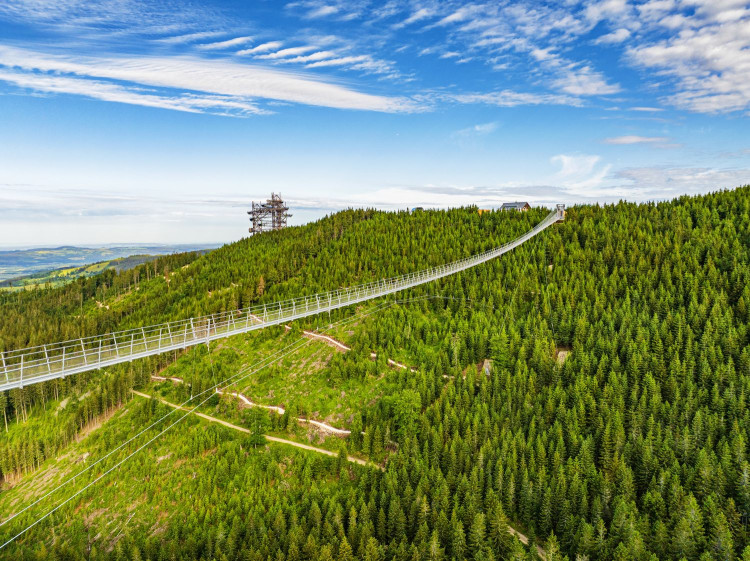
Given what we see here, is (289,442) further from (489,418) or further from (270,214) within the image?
(270,214)

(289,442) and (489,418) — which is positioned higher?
(489,418)

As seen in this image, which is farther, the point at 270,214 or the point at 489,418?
the point at 270,214

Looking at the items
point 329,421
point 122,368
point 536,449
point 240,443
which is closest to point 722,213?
point 536,449

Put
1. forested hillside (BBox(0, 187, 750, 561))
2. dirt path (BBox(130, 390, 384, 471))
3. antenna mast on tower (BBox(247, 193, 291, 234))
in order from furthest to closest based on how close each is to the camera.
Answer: antenna mast on tower (BBox(247, 193, 291, 234)) < dirt path (BBox(130, 390, 384, 471)) < forested hillside (BBox(0, 187, 750, 561))

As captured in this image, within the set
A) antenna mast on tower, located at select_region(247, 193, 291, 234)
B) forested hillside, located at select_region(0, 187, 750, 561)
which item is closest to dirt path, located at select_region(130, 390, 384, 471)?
forested hillside, located at select_region(0, 187, 750, 561)

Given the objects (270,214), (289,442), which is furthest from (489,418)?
(270,214)

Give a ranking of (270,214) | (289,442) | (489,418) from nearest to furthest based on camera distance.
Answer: (489,418), (289,442), (270,214)

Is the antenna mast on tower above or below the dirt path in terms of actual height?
above

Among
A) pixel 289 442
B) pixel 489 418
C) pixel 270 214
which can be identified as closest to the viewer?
pixel 489 418

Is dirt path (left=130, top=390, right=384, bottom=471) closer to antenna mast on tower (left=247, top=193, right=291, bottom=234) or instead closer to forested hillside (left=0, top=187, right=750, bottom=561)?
forested hillside (left=0, top=187, right=750, bottom=561)
